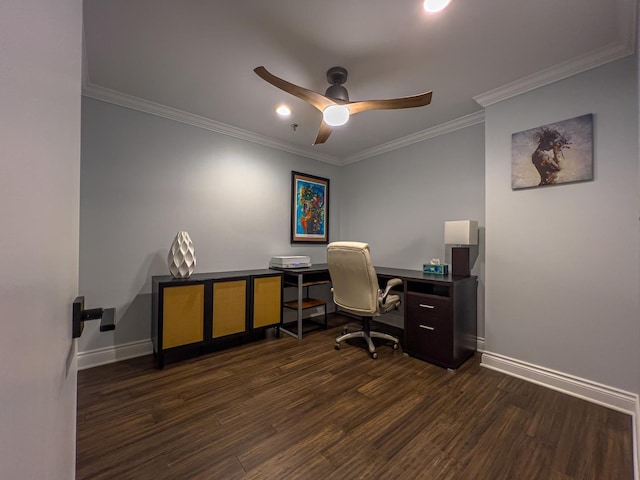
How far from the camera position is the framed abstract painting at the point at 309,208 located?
155 inches

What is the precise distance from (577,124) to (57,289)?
10.3 feet

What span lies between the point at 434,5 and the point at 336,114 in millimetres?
832

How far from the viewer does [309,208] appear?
4.11 metres

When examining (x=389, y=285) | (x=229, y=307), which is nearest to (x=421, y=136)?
(x=389, y=285)

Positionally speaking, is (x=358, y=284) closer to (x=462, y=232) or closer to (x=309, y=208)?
(x=462, y=232)

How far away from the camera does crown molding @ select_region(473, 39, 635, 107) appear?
1882mm

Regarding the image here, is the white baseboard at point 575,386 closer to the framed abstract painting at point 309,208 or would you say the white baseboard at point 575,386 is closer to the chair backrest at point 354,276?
the chair backrest at point 354,276

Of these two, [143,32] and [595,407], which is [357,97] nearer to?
[143,32]

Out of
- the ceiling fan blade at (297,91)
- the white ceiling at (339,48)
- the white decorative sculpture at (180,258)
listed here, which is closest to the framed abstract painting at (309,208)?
the white ceiling at (339,48)

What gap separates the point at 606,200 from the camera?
6.43ft

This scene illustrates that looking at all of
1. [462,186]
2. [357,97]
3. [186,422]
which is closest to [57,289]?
[186,422]

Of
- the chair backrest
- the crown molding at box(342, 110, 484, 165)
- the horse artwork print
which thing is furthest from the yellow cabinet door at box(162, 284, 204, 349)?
the horse artwork print

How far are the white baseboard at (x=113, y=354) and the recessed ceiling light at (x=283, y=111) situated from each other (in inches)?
109

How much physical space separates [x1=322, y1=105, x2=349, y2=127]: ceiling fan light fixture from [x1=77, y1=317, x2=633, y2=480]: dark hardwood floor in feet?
6.94
